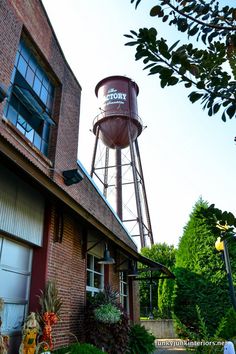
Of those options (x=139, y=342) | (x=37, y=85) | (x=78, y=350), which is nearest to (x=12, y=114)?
(x=37, y=85)

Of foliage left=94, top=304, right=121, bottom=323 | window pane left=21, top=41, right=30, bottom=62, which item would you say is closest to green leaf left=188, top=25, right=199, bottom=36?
window pane left=21, top=41, right=30, bottom=62

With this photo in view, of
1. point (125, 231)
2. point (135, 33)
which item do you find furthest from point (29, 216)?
point (125, 231)

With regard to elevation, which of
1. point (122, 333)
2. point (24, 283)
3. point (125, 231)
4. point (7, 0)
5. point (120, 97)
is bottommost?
point (122, 333)

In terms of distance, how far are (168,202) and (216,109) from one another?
12134 millimetres

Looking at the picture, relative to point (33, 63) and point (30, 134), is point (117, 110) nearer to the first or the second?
point (33, 63)

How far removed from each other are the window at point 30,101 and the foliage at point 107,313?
387cm

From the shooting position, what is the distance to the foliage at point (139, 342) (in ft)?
27.7

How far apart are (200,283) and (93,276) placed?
521 cm

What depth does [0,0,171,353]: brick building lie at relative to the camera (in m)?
5.10

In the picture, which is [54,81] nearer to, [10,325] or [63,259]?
[63,259]

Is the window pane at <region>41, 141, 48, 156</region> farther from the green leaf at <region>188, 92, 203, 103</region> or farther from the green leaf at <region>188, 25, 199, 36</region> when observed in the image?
the green leaf at <region>188, 92, 203, 103</region>

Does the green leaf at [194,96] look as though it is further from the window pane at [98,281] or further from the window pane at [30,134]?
the window pane at [98,281]

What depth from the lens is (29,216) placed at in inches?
223

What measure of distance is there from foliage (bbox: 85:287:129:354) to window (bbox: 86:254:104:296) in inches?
34.7
